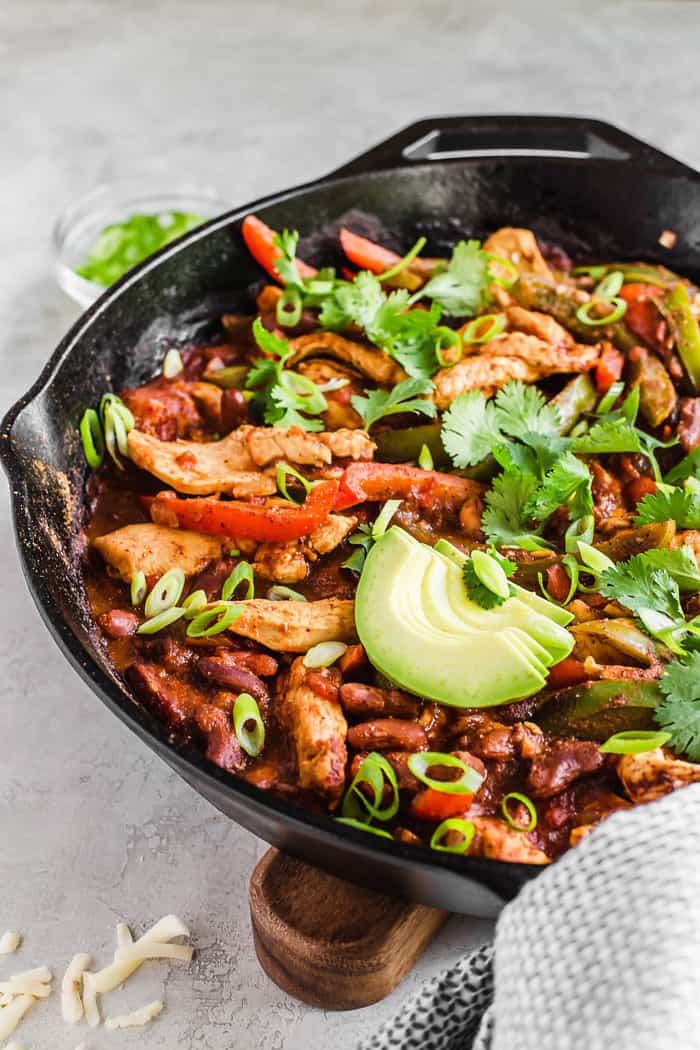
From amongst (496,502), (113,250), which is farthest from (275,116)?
(496,502)

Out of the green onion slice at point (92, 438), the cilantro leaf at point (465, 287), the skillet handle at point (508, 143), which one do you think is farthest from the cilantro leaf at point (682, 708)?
the skillet handle at point (508, 143)

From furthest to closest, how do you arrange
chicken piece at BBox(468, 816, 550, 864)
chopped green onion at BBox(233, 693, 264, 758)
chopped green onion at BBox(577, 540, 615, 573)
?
chopped green onion at BBox(577, 540, 615, 573)
chopped green onion at BBox(233, 693, 264, 758)
chicken piece at BBox(468, 816, 550, 864)

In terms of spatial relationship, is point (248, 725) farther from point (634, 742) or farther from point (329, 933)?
point (634, 742)

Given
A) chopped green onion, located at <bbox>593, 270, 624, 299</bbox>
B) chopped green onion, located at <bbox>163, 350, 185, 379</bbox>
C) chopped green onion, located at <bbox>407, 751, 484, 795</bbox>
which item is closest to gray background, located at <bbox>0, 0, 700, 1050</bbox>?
chopped green onion, located at <bbox>407, 751, 484, 795</bbox>

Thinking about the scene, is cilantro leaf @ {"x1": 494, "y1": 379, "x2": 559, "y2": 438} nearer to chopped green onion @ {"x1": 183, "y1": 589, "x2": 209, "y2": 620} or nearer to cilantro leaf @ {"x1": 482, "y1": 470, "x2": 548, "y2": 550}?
cilantro leaf @ {"x1": 482, "y1": 470, "x2": 548, "y2": 550}

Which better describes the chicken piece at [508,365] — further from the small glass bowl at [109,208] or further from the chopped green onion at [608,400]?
the small glass bowl at [109,208]
